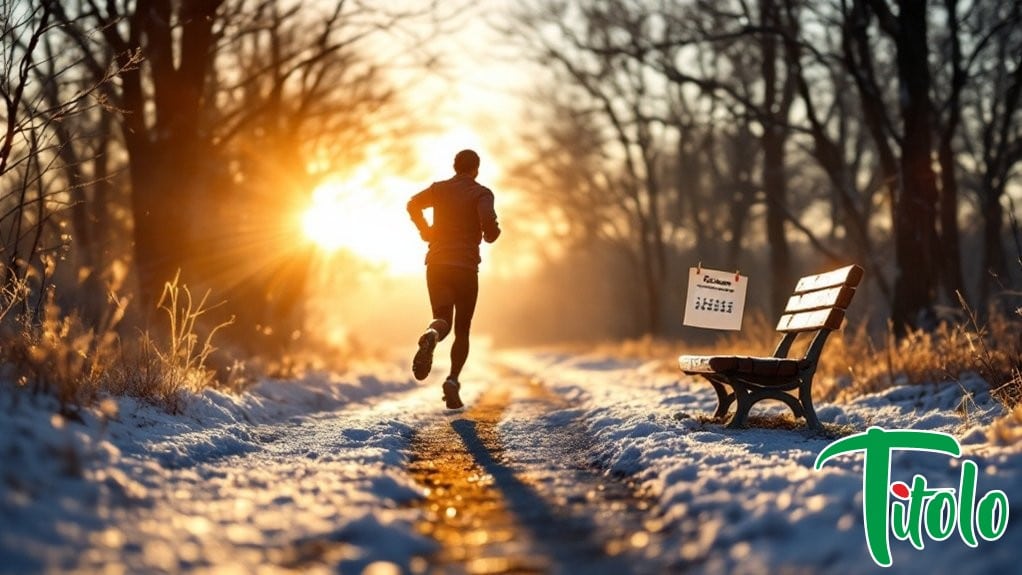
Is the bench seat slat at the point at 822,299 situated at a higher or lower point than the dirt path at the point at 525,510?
higher

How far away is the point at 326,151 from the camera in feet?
67.7

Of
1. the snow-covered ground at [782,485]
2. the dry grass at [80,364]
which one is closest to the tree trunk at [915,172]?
the snow-covered ground at [782,485]

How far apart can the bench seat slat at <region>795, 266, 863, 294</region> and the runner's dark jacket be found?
7.90ft

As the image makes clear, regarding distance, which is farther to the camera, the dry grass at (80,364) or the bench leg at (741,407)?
the bench leg at (741,407)

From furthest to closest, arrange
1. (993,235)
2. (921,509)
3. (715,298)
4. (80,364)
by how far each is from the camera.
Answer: (993,235), (715,298), (80,364), (921,509)

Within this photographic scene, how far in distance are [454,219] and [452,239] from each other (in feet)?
0.56

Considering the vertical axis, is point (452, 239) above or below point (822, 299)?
above

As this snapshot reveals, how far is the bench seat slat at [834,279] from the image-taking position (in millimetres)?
6438

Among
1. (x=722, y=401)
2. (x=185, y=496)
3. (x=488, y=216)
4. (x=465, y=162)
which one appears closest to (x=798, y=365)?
(x=722, y=401)

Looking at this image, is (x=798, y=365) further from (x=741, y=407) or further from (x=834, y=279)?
(x=834, y=279)

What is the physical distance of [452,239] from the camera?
26.9ft

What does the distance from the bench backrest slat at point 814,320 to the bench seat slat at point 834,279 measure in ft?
0.63

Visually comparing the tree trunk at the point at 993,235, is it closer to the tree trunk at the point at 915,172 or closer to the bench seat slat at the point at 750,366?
the tree trunk at the point at 915,172

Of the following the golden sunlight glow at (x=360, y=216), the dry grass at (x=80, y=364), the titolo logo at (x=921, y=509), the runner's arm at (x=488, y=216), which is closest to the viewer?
the titolo logo at (x=921, y=509)
